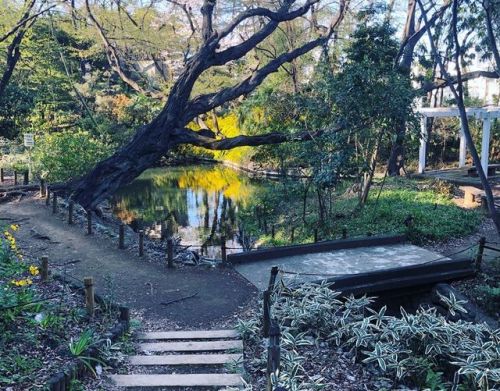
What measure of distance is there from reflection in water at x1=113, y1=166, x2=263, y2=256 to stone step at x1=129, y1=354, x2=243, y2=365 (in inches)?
312

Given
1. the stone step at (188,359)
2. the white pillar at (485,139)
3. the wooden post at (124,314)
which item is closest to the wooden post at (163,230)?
the wooden post at (124,314)

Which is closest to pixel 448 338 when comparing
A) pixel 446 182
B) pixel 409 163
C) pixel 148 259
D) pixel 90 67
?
pixel 148 259

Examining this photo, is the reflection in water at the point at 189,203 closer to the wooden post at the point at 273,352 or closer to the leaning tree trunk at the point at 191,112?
the leaning tree trunk at the point at 191,112

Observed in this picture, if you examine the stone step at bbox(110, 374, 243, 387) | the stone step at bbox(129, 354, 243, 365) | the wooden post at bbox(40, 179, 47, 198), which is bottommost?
the stone step at bbox(129, 354, 243, 365)

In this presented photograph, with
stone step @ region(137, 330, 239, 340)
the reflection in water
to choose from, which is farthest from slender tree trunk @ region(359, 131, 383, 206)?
stone step @ region(137, 330, 239, 340)

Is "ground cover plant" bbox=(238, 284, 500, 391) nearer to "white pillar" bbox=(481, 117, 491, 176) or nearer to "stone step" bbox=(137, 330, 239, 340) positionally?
"stone step" bbox=(137, 330, 239, 340)

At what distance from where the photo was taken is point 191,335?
562 cm

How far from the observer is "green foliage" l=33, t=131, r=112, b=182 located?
1594 centimetres

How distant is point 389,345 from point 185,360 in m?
2.16

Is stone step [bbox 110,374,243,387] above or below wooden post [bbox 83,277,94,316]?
below

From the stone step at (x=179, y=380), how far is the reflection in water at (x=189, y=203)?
8.43m

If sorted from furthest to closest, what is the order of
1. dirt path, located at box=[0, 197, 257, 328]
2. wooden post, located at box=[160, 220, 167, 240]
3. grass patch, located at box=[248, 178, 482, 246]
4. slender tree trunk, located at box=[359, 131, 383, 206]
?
wooden post, located at box=[160, 220, 167, 240] → slender tree trunk, located at box=[359, 131, 383, 206] → grass patch, located at box=[248, 178, 482, 246] → dirt path, located at box=[0, 197, 257, 328]

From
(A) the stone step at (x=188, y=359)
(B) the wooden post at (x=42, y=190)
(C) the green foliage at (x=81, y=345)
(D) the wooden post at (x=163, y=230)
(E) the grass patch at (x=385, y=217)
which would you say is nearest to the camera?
(C) the green foliage at (x=81, y=345)

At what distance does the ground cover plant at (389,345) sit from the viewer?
410 centimetres
